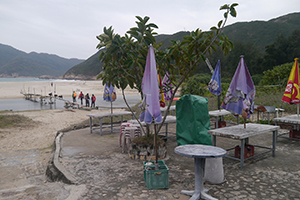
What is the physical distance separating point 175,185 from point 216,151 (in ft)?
4.12

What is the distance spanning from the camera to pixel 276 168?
4887mm

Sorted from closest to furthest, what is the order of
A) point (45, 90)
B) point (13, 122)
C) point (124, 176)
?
point (124, 176), point (13, 122), point (45, 90)

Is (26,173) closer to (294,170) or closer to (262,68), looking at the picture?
(294,170)

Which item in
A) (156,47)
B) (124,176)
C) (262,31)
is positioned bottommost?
(124,176)

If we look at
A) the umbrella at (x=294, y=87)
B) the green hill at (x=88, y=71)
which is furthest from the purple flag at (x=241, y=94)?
the green hill at (x=88, y=71)

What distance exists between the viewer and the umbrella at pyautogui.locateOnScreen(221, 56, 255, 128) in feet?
16.6

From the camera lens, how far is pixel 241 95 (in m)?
5.09

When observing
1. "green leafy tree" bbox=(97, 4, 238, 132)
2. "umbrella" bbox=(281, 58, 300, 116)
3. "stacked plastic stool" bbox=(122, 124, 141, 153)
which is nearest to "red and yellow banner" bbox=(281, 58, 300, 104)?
"umbrella" bbox=(281, 58, 300, 116)

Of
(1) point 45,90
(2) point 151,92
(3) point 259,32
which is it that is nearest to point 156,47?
(2) point 151,92

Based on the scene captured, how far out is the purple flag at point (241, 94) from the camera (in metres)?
5.07

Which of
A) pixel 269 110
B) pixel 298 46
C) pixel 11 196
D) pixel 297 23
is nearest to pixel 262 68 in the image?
pixel 298 46

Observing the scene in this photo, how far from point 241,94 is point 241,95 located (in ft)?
0.07

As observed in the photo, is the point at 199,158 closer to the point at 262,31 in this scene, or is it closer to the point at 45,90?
the point at 45,90

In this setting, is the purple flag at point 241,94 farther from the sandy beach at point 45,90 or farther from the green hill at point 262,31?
the green hill at point 262,31
